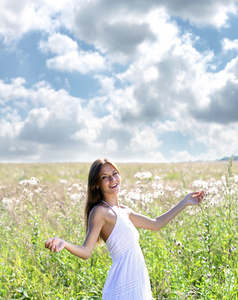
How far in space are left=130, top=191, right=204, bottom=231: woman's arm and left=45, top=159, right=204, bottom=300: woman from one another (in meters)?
0.16

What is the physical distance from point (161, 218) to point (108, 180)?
0.85 metres

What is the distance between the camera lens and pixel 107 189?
Result: 345 cm

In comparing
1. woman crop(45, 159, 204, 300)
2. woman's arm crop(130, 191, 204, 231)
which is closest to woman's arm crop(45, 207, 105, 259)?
woman crop(45, 159, 204, 300)

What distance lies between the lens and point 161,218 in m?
3.96

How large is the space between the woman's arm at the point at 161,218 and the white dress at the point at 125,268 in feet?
1.35

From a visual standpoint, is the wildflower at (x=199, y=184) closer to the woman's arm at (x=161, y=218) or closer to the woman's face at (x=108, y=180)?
the woman's arm at (x=161, y=218)

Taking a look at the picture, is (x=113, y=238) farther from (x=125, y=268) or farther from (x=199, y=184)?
(x=199, y=184)

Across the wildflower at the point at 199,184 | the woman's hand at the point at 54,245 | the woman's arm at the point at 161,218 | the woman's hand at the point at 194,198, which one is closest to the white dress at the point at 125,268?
the woman's arm at the point at 161,218

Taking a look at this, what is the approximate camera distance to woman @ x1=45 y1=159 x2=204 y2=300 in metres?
3.11

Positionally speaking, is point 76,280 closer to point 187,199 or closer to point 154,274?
point 154,274

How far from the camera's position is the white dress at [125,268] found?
3111 mm

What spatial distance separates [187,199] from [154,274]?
5.00 feet

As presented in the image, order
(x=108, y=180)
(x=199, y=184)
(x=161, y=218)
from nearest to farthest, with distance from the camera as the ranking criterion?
(x=108, y=180) → (x=161, y=218) → (x=199, y=184)

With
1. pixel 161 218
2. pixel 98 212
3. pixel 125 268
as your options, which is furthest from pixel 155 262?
pixel 98 212
